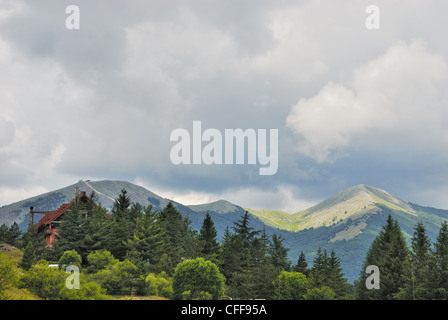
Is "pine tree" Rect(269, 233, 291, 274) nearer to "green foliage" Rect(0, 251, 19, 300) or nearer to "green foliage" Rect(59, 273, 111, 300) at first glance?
"green foliage" Rect(59, 273, 111, 300)

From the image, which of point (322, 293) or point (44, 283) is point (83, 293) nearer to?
point (44, 283)

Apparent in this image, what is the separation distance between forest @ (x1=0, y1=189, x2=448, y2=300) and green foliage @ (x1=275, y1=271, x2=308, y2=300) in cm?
18

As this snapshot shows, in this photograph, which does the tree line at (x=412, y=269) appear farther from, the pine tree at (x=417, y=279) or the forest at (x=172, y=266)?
the forest at (x=172, y=266)

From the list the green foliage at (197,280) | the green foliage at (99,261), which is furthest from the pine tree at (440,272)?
the green foliage at (99,261)

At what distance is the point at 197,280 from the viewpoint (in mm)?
71250

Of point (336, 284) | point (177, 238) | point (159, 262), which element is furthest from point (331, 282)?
point (177, 238)

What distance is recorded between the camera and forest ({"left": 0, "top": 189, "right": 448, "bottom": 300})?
218 ft

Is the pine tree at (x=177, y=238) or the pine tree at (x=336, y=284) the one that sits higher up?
the pine tree at (x=177, y=238)

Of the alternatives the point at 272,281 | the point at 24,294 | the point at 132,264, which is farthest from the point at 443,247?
the point at 24,294

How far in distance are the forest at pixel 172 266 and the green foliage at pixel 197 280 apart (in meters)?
0.16

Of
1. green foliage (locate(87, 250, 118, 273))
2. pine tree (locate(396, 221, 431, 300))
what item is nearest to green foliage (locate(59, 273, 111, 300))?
green foliage (locate(87, 250, 118, 273))

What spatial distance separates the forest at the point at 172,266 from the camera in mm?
66500

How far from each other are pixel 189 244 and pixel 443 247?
5158 centimetres

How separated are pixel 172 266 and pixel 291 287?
23.9m
